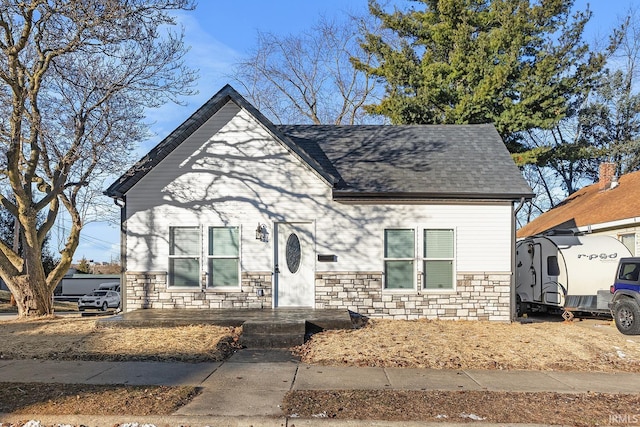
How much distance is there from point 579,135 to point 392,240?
2395cm

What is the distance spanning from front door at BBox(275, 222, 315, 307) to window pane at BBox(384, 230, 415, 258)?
1832mm

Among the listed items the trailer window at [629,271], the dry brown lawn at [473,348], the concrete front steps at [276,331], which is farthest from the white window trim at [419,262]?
the trailer window at [629,271]

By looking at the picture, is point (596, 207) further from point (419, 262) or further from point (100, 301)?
point (100, 301)

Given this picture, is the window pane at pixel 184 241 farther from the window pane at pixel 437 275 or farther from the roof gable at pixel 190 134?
the window pane at pixel 437 275

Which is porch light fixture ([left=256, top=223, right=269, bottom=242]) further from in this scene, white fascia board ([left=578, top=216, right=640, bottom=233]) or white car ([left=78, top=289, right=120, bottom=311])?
white car ([left=78, top=289, right=120, bottom=311])

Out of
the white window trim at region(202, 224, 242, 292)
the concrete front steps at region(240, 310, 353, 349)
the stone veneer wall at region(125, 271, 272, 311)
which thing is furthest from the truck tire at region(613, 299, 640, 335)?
the white window trim at region(202, 224, 242, 292)

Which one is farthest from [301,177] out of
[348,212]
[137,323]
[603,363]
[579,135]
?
[579,135]

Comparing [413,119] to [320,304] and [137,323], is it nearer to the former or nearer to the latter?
[320,304]

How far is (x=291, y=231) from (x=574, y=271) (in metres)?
8.25

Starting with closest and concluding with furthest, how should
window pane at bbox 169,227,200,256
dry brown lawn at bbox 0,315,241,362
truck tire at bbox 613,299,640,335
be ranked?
dry brown lawn at bbox 0,315,241,362 → truck tire at bbox 613,299,640,335 → window pane at bbox 169,227,200,256

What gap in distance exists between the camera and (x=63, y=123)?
Result: 40.1ft

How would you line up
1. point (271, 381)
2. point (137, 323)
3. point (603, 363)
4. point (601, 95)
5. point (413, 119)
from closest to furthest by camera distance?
1. point (271, 381)
2. point (603, 363)
3. point (137, 323)
4. point (413, 119)
5. point (601, 95)

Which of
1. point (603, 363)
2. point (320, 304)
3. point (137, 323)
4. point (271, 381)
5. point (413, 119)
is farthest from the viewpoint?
point (413, 119)

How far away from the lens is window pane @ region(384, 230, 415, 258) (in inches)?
480
